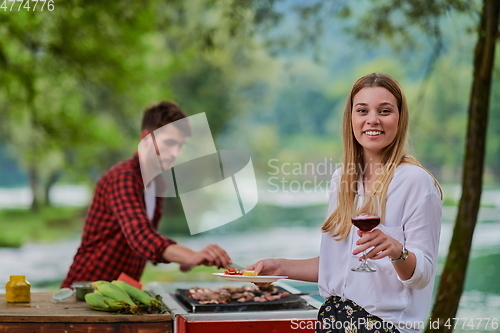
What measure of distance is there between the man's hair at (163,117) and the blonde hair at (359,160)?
1079 mm

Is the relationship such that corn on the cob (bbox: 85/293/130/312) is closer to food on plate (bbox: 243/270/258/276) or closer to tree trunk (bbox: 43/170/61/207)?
food on plate (bbox: 243/270/258/276)

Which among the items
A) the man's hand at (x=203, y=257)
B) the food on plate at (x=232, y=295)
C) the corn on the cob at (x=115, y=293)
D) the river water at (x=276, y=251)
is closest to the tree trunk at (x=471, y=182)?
the food on plate at (x=232, y=295)

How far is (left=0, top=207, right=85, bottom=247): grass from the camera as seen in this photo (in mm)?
13062

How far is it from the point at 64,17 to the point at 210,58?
4.43 meters

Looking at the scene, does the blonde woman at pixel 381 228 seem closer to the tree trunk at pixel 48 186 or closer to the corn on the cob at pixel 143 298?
the corn on the cob at pixel 143 298

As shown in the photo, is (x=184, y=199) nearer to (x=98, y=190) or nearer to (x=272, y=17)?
(x=98, y=190)

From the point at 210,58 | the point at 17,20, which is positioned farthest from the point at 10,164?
the point at 17,20

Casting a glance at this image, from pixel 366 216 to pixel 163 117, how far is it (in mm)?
1458

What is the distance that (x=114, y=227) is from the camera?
2.86 metres

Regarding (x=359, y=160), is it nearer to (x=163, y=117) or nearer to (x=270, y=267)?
(x=270, y=267)

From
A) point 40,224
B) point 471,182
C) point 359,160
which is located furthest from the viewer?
point 40,224

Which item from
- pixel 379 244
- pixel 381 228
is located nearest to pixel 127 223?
pixel 381 228

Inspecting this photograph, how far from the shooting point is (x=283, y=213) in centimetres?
1421

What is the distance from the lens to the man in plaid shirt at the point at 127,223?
8.55ft
